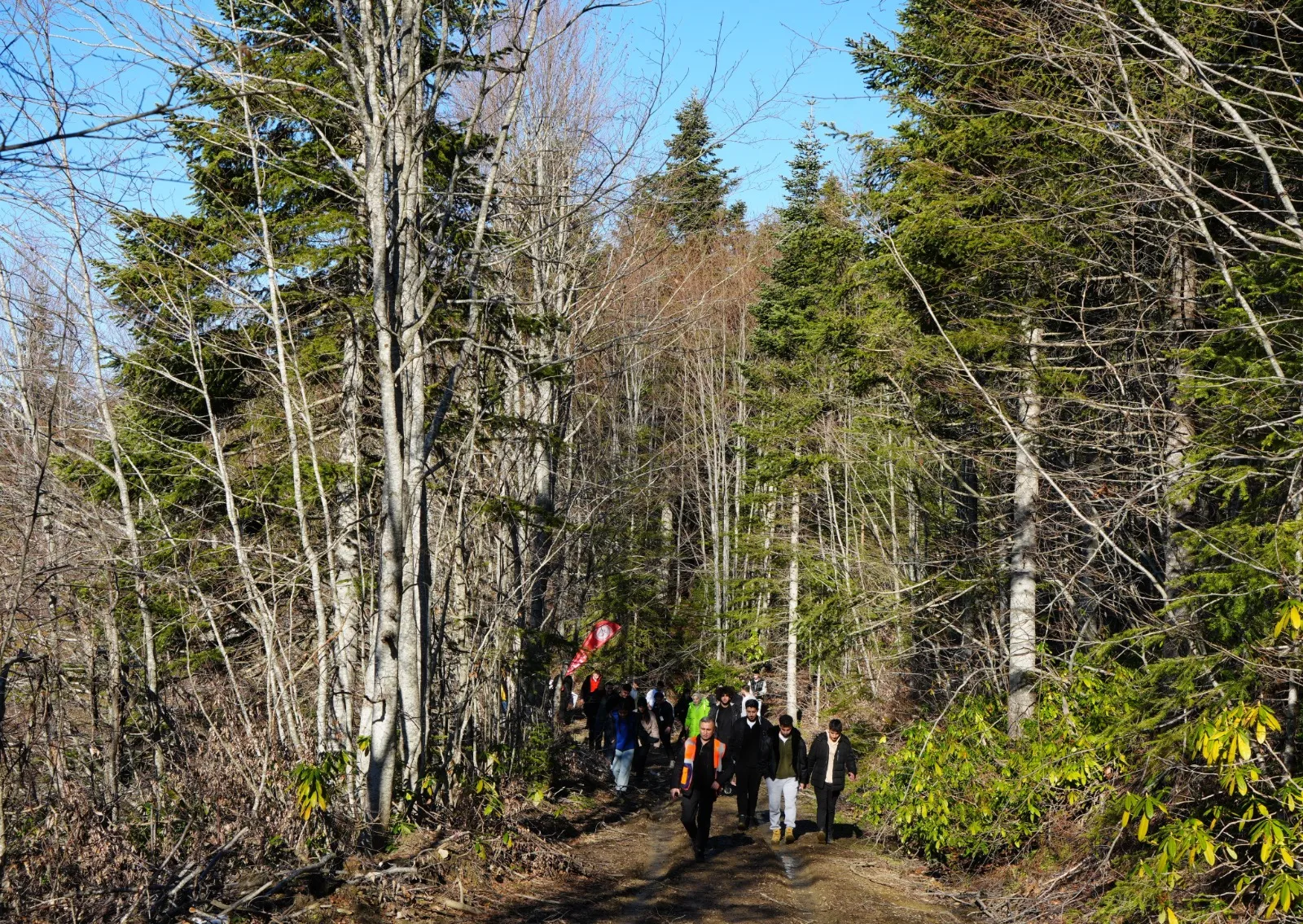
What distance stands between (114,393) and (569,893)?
400 inches

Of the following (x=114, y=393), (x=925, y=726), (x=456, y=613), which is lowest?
(x=925, y=726)

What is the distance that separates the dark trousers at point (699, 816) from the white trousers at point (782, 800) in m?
1.73

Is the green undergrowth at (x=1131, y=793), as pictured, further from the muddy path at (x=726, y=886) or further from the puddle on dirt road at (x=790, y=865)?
the puddle on dirt road at (x=790, y=865)

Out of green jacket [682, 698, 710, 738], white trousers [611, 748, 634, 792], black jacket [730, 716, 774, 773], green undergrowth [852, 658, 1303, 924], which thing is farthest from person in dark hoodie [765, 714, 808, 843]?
green jacket [682, 698, 710, 738]

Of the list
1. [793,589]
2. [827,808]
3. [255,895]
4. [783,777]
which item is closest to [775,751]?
[783,777]

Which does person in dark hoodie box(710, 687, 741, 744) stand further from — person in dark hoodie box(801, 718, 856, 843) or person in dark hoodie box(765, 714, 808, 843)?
person in dark hoodie box(801, 718, 856, 843)

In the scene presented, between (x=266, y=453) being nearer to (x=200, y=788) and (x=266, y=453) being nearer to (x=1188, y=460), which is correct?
(x=200, y=788)

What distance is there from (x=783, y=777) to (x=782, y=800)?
38 centimetres

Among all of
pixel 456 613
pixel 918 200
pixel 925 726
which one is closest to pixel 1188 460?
pixel 925 726

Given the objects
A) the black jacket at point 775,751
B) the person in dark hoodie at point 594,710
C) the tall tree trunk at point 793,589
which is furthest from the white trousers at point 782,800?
→ the tall tree trunk at point 793,589

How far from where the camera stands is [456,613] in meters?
14.4

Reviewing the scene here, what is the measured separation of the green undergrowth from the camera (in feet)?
21.1

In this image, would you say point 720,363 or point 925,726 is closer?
point 925,726

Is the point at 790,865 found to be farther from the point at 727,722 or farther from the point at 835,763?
the point at 727,722
